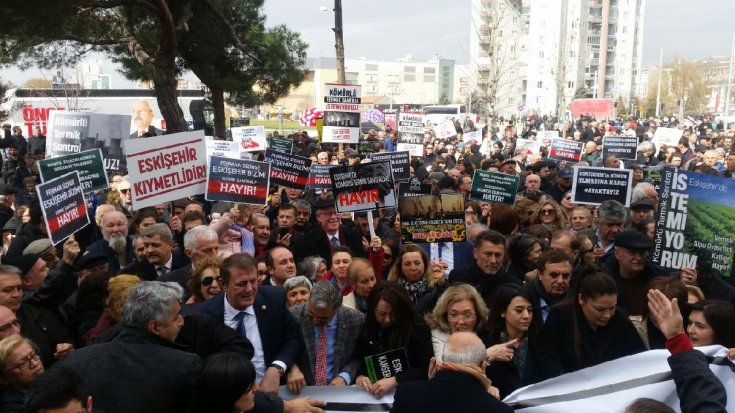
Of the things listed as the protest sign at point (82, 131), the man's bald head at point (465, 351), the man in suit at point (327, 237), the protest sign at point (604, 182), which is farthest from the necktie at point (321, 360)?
the protest sign at point (82, 131)

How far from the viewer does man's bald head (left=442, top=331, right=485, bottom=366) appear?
3.62 m

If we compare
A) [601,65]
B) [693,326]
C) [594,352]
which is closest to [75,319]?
[594,352]

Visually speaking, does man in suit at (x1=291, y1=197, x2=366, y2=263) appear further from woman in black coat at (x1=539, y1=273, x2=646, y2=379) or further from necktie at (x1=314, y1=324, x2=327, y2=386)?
woman in black coat at (x1=539, y1=273, x2=646, y2=379)

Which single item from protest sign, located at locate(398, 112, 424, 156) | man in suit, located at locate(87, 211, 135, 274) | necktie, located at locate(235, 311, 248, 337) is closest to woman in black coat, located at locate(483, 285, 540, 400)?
necktie, located at locate(235, 311, 248, 337)

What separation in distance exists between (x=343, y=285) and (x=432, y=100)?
158107 mm

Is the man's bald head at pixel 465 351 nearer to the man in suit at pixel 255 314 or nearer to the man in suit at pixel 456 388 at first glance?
the man in suit at pixel 456 388

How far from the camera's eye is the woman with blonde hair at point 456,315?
4.95 metres

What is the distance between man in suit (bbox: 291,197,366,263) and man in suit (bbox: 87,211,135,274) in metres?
1.83

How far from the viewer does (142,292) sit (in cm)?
396

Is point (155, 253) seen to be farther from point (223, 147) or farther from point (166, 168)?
point (223, 147)

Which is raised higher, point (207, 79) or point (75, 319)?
point (207, 79)

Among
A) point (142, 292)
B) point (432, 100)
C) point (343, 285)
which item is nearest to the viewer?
point (142, 292)

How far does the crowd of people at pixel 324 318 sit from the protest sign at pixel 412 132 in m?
9.36

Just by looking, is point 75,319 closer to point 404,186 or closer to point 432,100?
point 404,186
